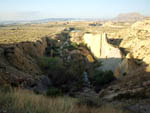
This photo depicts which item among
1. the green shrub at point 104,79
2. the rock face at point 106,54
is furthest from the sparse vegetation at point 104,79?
the rock face at point 106,54

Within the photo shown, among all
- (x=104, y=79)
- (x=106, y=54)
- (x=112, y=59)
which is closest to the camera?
(x=104, y=79)

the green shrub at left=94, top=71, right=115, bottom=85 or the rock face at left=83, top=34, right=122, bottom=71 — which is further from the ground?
the rock face at left=83, top=34, right=122, bottom=71

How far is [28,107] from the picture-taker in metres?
2.80

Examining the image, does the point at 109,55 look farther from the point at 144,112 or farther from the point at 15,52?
the point at 144,112

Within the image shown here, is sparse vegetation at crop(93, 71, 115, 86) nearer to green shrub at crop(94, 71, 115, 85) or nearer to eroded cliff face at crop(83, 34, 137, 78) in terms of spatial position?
green shrub at crop(94, 71, 115, 85)

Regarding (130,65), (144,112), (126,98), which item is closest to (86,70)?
(130,65)

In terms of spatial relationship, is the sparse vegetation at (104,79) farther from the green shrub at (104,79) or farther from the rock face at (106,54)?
the rock face at (106,54)

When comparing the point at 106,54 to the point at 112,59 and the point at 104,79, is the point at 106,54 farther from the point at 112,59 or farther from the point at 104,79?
the point at 104,79

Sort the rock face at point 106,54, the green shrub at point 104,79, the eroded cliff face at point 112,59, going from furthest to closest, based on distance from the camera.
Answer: the rock face at point 106,54 → the eroded cliff face at point 112,59 → the green shrub at point 104,79

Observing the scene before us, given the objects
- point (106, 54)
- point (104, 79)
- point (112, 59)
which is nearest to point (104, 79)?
point (104, 79)

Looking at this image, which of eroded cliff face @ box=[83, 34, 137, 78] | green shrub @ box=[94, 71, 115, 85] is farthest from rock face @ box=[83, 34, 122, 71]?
green shrub @ box=[94, 71, 115, 85]

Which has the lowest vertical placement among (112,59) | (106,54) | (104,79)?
(104,79)

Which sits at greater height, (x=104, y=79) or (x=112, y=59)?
(x=112, y=59)

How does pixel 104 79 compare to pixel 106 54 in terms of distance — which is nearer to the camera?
pixel 104 79
